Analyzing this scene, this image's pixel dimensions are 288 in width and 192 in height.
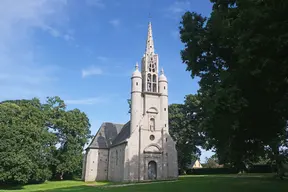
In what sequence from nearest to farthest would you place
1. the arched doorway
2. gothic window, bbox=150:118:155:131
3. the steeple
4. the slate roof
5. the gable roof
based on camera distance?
the arched doorway → gothic window, bbox=150:118:155:131 → the steeple → the slate roof → the gable roof

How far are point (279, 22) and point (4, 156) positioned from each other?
36167 mm

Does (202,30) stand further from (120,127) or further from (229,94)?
(120,127)

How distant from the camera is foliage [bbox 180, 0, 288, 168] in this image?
1005 centimetres

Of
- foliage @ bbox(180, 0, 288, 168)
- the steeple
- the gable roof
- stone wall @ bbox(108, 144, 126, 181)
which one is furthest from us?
the gable roof

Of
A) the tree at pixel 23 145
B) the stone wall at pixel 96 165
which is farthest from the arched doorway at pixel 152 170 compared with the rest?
the tree at pixel 23 145

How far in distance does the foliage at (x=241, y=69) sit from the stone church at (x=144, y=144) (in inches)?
909

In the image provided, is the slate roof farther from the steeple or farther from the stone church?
the steeple

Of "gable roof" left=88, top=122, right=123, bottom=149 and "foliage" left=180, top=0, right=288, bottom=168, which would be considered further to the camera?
"gable roof" left=88, top=122, right=123, bottom=149

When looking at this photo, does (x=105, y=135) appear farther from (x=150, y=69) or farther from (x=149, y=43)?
(x=149, y=43)

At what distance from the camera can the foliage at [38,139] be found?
119ft

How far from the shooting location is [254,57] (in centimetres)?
1067

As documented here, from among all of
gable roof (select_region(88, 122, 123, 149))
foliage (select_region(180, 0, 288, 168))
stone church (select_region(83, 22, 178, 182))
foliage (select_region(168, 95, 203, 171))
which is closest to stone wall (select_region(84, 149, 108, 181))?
stone church (select_region(83, 22, 178, 182))

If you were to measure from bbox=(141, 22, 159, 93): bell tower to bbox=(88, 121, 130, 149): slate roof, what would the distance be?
8166 mm

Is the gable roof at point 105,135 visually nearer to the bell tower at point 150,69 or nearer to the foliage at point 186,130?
the foliage at point 186,130
